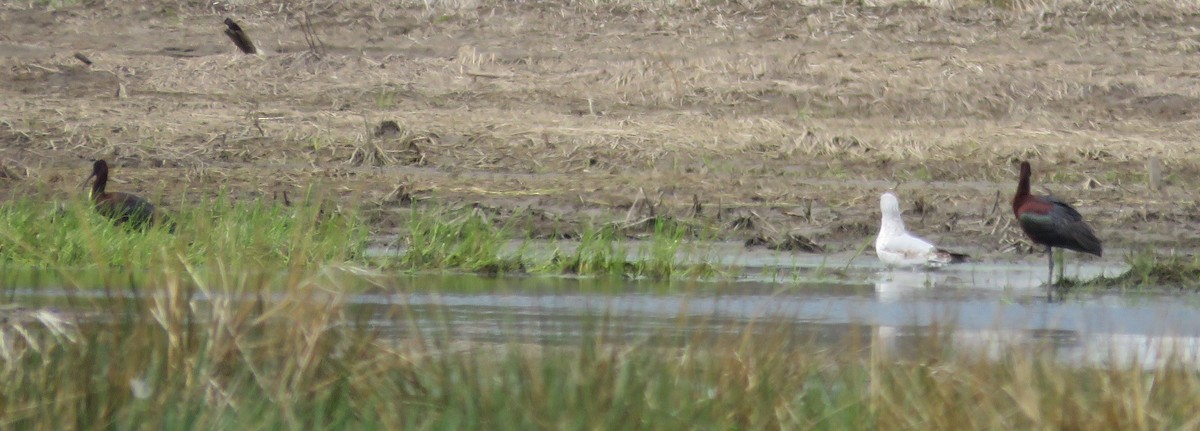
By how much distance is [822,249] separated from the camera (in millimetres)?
11352

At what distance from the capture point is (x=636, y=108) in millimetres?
16172

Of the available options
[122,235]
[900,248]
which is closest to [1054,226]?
[900,248]

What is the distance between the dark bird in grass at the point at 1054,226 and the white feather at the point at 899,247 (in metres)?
0.55

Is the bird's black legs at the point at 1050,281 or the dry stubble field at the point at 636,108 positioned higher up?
the dry stubble field at the point at 636,108

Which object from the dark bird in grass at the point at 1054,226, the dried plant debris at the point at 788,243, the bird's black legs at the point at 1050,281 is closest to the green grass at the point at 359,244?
the dried plant debris at the point at 788,243

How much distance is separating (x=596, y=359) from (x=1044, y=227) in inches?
228

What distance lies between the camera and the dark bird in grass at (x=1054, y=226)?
34.0ft

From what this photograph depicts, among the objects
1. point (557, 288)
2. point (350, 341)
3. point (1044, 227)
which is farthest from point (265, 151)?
point (350, 341)

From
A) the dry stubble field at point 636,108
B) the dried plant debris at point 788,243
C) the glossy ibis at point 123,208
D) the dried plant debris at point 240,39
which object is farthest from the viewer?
the dried plant debris at point 240,39

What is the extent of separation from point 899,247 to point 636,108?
586 centimetres

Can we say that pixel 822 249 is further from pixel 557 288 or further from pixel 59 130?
pixel 59 130

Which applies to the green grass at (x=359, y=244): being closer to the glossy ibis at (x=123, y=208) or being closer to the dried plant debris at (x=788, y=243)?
the glossy ibis at (x=123, y=208)

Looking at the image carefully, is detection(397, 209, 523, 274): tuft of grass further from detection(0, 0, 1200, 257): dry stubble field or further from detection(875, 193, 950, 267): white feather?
detection(875, 193, 950, 267): white feather

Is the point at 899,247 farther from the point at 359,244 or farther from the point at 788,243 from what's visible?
the point at 359,244
